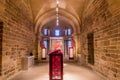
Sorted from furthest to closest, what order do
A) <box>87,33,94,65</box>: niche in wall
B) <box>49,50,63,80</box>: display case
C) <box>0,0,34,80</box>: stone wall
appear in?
<box>87,33,94,65</box>: niche in wall, <box>0,0,34,80</box>: stone wall, <box>49,50,63,80</box>: display case

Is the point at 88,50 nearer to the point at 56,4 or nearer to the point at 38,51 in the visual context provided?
the point at 56,4

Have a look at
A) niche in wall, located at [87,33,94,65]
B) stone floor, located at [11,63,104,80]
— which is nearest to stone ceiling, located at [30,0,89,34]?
niche in wall, located at [87,33,94,65]

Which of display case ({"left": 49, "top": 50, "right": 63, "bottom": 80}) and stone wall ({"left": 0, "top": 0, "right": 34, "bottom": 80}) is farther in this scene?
stone wall ({"left": 0, "top": 0, "right": 34, "bottom": 80})

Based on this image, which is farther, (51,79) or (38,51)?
(38,51)

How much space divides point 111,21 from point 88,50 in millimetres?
3156

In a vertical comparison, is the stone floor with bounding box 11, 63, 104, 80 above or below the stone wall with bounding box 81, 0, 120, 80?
below

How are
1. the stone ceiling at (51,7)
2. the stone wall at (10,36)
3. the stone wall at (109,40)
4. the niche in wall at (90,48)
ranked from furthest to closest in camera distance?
the stone ceiling at (51,7) < the niche in wall at (90,48) < the stone wall at (10,36) < the stone wall at (109,40)

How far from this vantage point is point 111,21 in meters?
3.66

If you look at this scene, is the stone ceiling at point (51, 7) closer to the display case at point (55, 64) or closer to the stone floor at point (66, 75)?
the stone floor at point (66, 75)

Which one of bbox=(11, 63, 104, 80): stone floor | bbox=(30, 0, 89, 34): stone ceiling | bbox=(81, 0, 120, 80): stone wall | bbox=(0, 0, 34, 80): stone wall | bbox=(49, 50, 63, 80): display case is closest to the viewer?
bbox=(81, 0, 120, 80): stone wall

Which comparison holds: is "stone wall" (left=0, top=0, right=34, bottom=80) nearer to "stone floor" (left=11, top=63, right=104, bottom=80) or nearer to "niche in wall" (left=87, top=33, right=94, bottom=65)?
"stone floor" (left=11, top=63, right=104, bottom=80)

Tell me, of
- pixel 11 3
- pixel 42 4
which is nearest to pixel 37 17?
pixel 42 4

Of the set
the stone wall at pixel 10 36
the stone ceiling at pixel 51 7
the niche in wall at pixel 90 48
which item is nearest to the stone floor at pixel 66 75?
the stone wall at pixel 10 36

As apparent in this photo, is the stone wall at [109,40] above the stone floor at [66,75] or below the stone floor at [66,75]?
above
